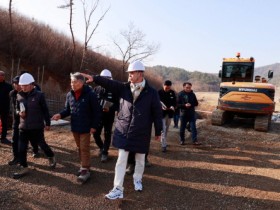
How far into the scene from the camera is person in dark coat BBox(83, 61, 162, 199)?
407 cm

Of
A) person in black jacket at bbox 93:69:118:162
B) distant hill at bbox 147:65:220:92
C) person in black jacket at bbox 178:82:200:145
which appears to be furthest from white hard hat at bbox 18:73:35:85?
distant hill at bbox 147:65:220:92

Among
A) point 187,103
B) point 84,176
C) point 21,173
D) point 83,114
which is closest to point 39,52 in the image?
point 187,103

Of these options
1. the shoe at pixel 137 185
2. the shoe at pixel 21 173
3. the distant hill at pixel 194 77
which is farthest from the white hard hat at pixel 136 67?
the distant hill at pixel 194 77

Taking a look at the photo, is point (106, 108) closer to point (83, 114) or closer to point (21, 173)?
point (83, 114)

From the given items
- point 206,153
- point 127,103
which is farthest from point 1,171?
point 206,153

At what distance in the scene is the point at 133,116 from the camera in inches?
161

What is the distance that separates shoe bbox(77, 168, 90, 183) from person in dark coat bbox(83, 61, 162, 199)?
29.7 inches

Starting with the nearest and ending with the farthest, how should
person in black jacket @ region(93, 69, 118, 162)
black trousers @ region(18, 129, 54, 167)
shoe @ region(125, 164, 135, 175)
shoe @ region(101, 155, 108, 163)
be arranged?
black trousers @ region(18, 129, 54, 167)
shoe @ region(125, 164, 135, 175)
person in black jacket @ region(93, 69, 118, 162)
shoe @ region(101, 155, 108, 163)

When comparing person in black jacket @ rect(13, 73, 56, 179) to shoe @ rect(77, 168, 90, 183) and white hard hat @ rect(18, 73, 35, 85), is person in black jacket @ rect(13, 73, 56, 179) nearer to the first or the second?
white hard hat @ rect(18, 73, 35, 85)

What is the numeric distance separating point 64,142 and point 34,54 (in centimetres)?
1377

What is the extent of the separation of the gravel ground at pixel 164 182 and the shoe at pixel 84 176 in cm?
8

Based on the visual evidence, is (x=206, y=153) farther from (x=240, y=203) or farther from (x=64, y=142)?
(x=64, y=142)

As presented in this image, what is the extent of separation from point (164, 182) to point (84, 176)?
4.62 feet

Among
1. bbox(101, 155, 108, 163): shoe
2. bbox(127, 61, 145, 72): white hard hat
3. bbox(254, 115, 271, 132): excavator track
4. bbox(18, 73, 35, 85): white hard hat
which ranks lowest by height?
bbox(101, 155, 108, 163): shoe
